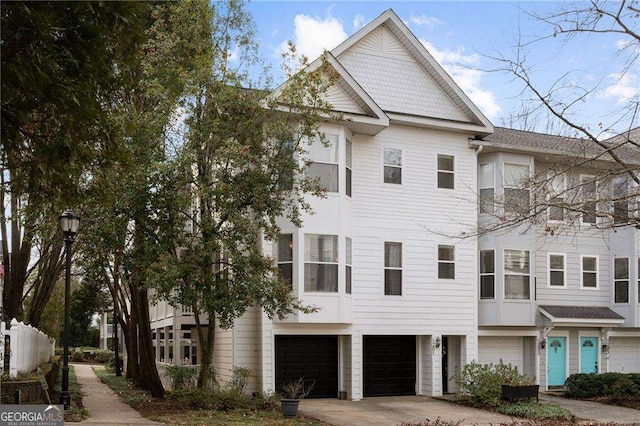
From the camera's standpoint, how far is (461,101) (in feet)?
86.4

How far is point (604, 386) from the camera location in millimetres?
25219

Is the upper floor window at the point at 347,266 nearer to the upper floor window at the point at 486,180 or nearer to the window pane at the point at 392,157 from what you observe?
the window pane at the point at 392,157

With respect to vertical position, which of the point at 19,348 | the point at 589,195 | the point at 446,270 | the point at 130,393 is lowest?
the point at 130,393

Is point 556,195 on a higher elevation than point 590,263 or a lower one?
higher

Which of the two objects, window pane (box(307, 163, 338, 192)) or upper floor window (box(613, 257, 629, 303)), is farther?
upper floor window (box(613, 257, 629, 303))

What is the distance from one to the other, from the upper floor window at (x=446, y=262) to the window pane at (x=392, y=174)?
274 centimetres

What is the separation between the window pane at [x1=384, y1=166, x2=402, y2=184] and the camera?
83.5 feet

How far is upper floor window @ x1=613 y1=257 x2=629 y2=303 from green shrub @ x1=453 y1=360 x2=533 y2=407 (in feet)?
25.8

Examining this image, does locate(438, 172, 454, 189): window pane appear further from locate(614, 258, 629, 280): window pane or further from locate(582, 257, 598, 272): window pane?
locate(614, 258, 629, 280): window pane

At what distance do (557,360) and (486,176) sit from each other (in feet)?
24.0

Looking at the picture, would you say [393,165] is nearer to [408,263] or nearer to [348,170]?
[348,170]

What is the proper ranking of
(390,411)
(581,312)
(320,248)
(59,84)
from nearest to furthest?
1. (59,84)
2. (390,411)
3. (320,248)
4. (581,312)

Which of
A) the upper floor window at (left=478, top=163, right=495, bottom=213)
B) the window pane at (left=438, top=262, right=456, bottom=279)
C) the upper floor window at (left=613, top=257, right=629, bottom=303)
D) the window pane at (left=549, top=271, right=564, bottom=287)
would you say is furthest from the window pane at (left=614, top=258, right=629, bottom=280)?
the window pane at (left=438, top=262, right=456, bottom=279)

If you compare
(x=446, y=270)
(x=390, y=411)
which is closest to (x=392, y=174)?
(x=446, y=270)
